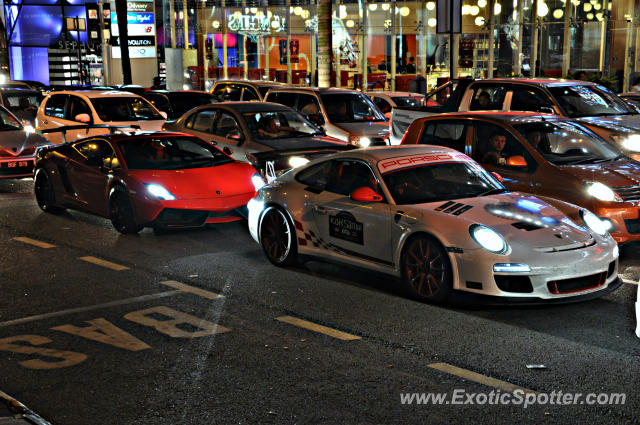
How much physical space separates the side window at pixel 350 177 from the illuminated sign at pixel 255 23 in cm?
3022

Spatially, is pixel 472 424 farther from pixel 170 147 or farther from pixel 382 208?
pixel 170 147

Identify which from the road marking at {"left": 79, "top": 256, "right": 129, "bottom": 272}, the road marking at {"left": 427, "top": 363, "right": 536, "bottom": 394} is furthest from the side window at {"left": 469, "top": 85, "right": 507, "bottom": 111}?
the road marking at {"left": 427, "top": 363, "right": 536, "bottom": 394}

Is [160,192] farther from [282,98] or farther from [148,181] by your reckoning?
[282,98]

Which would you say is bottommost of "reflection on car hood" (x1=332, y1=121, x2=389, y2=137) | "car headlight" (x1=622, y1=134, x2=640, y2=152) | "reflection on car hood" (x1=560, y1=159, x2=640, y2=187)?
"reflection on car hood" (x1=332, y1=121, x2=389, y2=137)

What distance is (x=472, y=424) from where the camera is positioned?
17.3 feet

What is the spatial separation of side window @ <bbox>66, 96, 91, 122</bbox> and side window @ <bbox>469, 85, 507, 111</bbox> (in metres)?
8.25

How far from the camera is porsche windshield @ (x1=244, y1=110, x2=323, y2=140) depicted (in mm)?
14836

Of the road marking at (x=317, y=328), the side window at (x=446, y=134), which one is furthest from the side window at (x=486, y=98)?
the road marking at (x=317, y=328)

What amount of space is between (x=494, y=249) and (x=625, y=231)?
294 cm

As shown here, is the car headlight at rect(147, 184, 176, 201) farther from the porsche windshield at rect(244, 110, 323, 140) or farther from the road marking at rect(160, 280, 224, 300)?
the porsche windshield at rect(244, 110, 323, 140)

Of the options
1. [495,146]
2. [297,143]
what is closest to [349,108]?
[297,143]

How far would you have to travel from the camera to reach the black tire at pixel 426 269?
7.77m

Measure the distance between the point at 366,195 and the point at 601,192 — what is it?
10.0ft

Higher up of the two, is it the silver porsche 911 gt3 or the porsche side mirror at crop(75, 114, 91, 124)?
the porsche side mirror at crop(75, 114, 91, 124)
